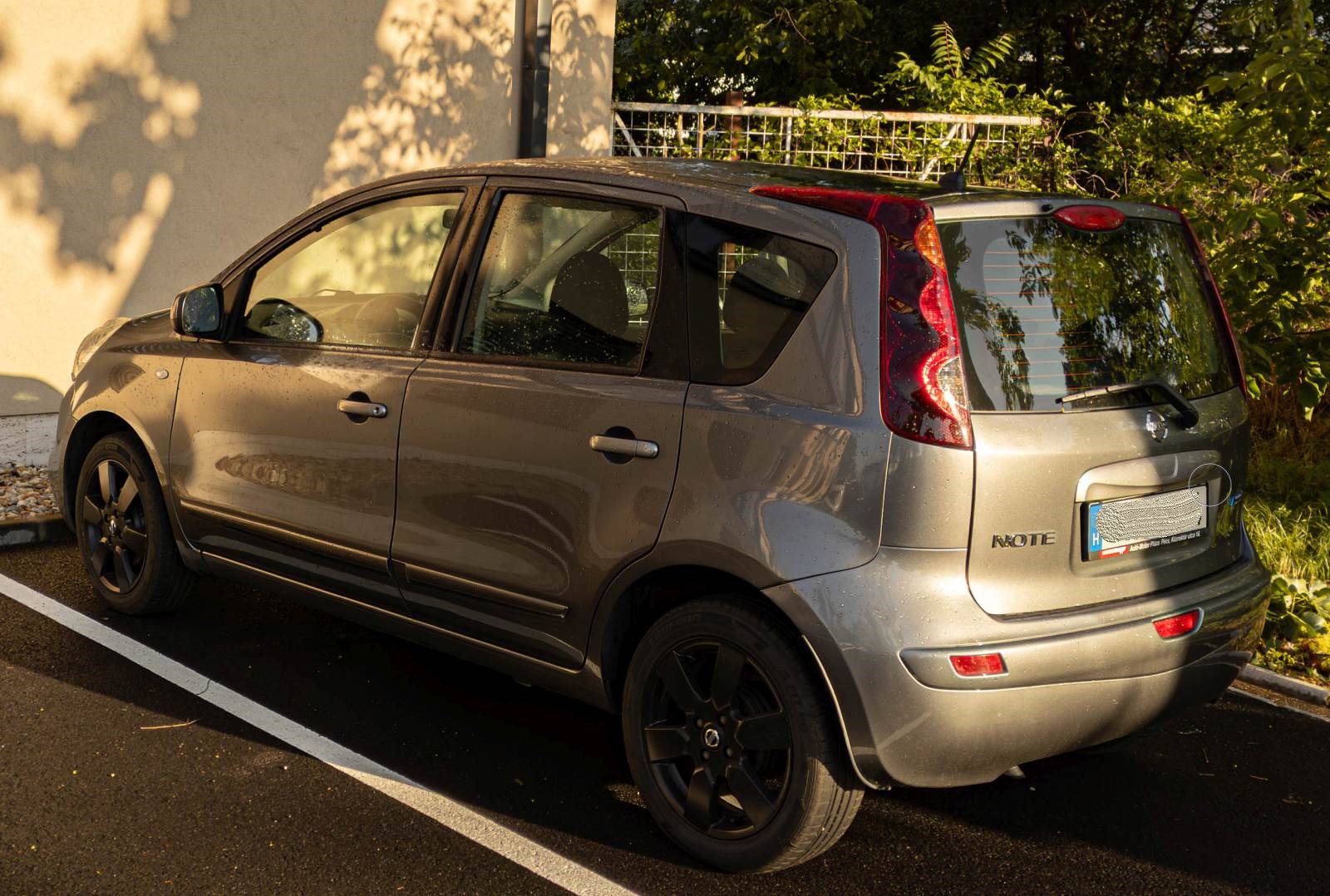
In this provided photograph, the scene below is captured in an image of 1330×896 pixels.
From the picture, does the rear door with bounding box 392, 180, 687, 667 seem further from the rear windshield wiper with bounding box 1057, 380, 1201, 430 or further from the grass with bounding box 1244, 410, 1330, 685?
the grass with bounding box 1244, 410, 1330, 685

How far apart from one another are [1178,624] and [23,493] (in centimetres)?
576

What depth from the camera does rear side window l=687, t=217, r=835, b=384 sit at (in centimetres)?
340

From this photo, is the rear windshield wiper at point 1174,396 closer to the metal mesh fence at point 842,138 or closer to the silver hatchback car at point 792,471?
the silver hatchback car at point 792,471

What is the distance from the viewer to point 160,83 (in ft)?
27.6

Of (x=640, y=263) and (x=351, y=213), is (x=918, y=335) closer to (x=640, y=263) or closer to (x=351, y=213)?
(x=640, y=263)

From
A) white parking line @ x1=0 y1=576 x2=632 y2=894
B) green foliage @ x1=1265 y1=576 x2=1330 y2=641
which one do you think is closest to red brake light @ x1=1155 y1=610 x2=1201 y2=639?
white parking line @ x1=0 y1=576 x2=632 y2=894

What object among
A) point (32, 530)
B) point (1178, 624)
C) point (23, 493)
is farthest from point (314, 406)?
point (23, 493)

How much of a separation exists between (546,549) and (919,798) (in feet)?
4.41

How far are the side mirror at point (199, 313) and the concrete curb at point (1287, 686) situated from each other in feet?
12.6

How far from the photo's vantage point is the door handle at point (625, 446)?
3564 millimetres

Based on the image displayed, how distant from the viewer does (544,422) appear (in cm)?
381

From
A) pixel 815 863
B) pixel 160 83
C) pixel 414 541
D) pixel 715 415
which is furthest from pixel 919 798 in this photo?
pixel 160 83

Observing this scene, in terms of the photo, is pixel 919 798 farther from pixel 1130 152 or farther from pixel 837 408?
pixel 1130 152

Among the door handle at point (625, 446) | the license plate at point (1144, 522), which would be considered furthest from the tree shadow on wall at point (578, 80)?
the license plate at point (1144, 522)
